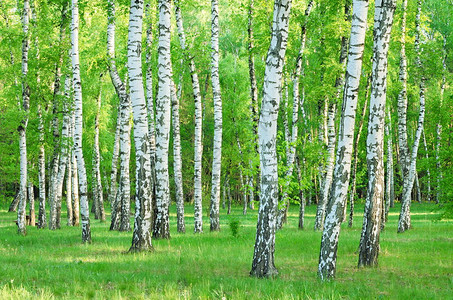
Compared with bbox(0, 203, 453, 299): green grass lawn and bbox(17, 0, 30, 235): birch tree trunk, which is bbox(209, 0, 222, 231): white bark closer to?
bbox(0, 203, 453, 299): green grass lawn

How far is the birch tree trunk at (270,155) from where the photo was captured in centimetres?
844

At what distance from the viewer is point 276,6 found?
8.58 metres

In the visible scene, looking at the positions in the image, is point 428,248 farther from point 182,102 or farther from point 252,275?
point 182,102

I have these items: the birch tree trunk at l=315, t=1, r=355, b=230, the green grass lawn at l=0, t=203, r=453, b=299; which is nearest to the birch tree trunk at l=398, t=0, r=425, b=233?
the birch tree trunk at l=315, t=1, r=355, b=230

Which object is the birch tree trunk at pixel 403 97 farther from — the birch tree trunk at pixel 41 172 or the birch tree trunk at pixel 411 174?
the birch tree trunk at pixel 41 172

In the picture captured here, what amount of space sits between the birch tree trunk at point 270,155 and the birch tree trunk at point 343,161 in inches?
38.0

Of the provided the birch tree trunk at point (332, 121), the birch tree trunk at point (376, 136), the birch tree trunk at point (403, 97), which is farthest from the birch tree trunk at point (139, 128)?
the birch tree trunk at point (403, 97)

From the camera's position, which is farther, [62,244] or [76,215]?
[76,215]

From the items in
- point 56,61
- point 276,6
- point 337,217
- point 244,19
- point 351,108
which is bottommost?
point 337,217

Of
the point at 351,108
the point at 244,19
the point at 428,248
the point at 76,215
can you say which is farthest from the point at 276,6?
Result: the point at 76,215

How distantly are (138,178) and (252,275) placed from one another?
4487 mm

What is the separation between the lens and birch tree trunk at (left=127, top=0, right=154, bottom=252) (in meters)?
11.5

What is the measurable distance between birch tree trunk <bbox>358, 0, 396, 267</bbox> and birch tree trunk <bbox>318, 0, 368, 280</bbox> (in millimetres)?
1660

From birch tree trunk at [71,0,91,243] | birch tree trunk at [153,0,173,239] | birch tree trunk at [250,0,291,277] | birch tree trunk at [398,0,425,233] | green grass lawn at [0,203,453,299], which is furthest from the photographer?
birch tree trunk at [398,0,425,233]
